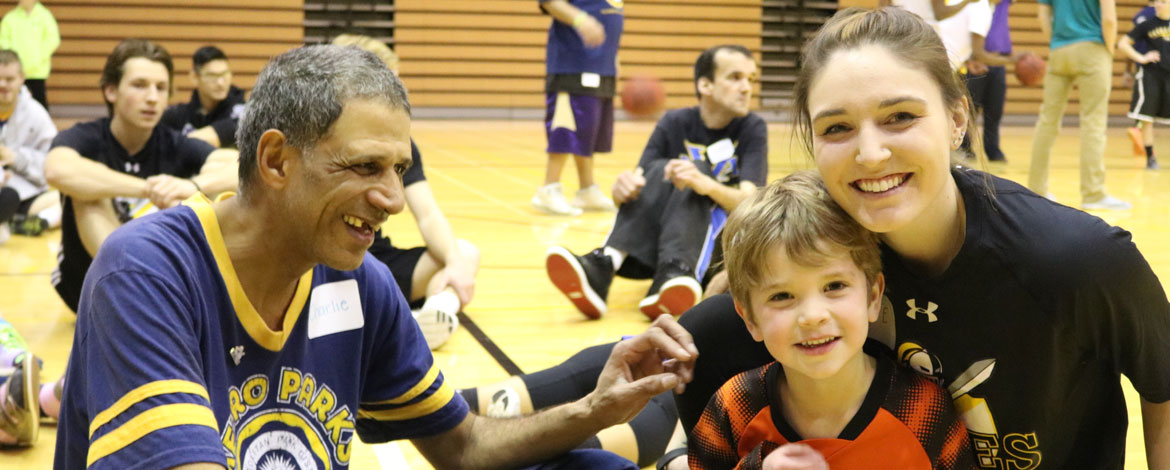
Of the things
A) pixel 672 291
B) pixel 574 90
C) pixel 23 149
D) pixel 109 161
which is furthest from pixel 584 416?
pixel 23 149

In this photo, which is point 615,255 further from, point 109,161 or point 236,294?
point 236,294

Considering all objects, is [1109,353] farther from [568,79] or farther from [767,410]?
[568,79]

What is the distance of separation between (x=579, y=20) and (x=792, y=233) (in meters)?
5.11

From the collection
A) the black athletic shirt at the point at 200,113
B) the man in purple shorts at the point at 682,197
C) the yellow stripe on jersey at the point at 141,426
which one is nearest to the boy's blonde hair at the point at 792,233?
the yellow stripe on jersey at the point at 141,426

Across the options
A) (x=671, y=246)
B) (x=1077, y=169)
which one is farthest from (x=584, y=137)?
(x=1077, y=169)

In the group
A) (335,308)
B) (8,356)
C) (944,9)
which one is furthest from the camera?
(944,9)

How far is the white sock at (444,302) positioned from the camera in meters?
3.98

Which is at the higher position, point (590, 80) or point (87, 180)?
point (590, 80)

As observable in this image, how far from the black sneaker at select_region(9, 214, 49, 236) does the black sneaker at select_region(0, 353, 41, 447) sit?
3764 millimetres

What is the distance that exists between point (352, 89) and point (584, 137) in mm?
5427

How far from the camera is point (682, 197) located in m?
4.58

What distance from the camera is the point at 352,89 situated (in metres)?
1.78

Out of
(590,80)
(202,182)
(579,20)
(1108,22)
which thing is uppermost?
(1108,22)

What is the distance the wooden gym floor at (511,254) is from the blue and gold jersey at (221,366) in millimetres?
878
